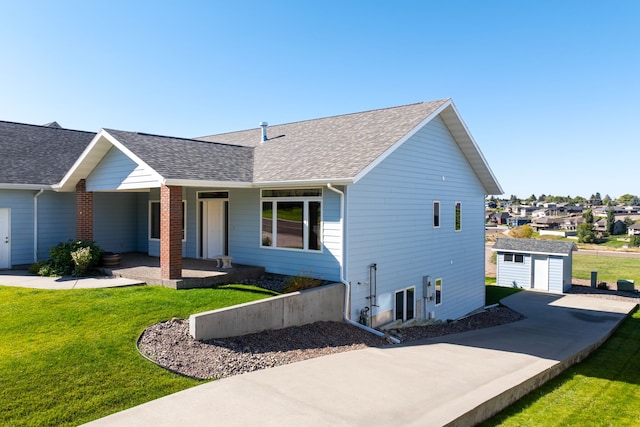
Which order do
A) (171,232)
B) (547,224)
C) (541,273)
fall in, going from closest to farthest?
1. (171,232)
2. (541,273)
3. (547,224)

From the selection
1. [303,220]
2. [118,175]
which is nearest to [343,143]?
[303,220]

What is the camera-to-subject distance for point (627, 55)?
58.9 feet

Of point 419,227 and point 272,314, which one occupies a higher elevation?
point 419,227

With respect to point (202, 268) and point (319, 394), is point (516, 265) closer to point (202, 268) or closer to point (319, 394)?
point (202, 268)

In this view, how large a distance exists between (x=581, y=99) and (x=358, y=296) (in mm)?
19179

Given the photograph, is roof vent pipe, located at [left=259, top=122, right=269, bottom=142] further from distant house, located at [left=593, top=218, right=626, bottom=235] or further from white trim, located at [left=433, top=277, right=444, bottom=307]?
distant house, located at [left=593, top=218, right=626, bottom=235]

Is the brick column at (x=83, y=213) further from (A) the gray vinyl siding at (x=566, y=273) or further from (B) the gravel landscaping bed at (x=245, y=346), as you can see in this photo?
(A) the gray vinyl siding at (x=566, y=273)

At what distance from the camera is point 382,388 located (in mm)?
7176

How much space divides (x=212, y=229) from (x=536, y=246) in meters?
20.5

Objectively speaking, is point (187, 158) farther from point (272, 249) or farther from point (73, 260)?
point (73, 260)

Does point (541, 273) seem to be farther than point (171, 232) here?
Yes

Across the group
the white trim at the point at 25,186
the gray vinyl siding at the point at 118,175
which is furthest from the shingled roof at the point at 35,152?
the gray vinyl siding at the point at 118,175

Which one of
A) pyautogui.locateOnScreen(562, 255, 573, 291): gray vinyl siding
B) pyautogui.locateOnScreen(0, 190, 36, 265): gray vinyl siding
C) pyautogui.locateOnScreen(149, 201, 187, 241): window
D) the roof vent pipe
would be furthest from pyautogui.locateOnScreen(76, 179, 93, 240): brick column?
pyautogui.locateOnScreen(562, 255, 573, 291): gray vinyl siding

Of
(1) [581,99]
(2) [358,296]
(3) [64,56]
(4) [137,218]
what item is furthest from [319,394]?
(1) [581,99]
